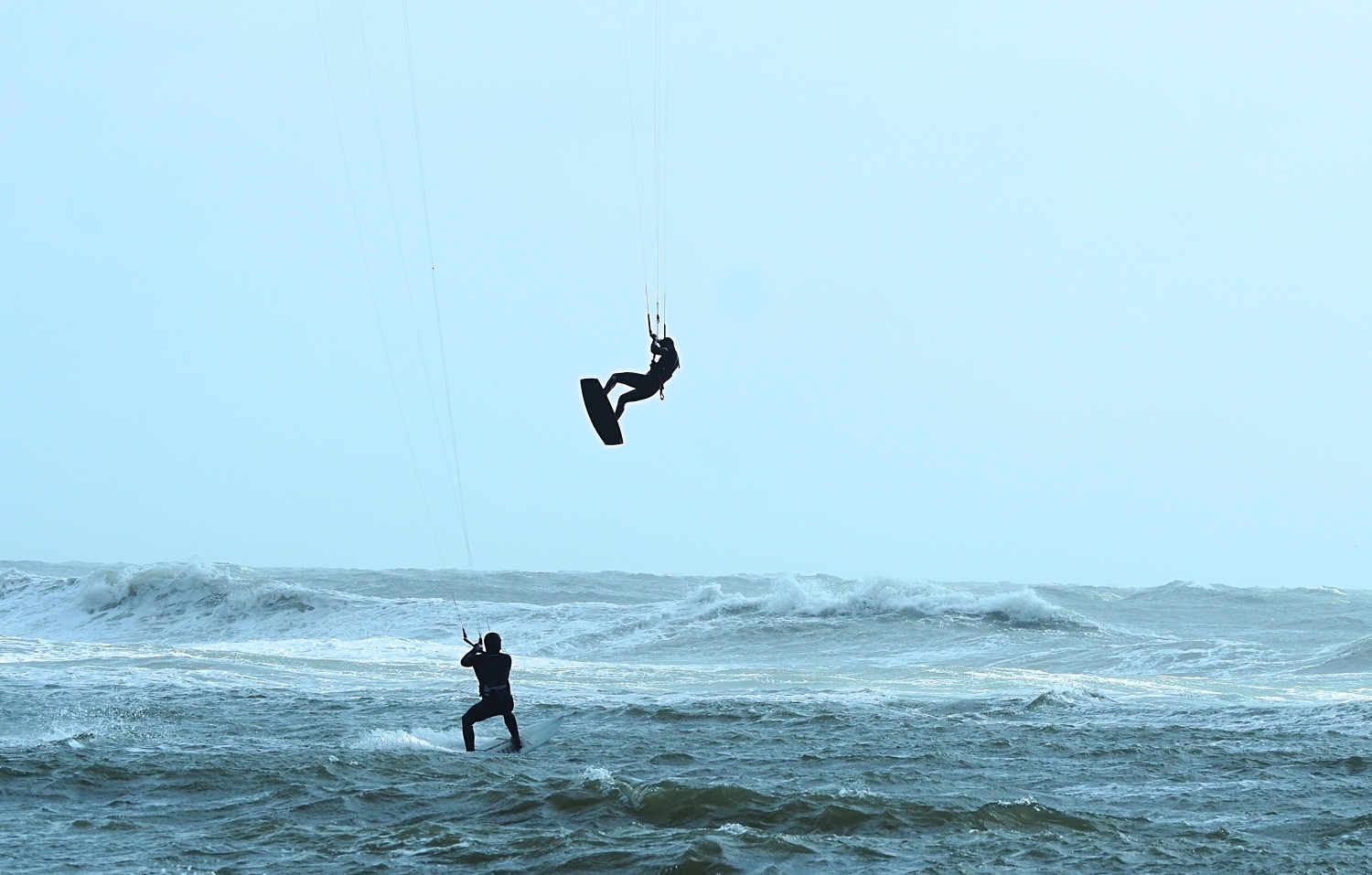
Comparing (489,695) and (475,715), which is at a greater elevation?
(489,695)

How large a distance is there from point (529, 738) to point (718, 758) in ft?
6.89

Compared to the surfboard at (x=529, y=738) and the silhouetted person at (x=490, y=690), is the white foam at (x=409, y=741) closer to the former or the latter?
the silhouetted person at (x=490, y=690)

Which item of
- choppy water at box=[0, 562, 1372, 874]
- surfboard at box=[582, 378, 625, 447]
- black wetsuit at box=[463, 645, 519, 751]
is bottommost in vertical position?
choppy water at box=[0, 562, 1372, 874]

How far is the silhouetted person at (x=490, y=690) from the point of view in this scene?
36.9ft

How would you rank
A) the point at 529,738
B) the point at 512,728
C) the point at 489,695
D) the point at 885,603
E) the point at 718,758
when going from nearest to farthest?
the point at 718,758
the point at 512,728
the point at 489,695
the point at 529,738
the point at 885,603

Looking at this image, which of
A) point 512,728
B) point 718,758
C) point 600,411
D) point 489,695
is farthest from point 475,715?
point 600,411

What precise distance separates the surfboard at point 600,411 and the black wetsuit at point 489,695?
87.4 inches

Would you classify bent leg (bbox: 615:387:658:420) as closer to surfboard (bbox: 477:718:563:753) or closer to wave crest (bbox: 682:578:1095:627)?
surfboard (bbox: 477:718:563:753)

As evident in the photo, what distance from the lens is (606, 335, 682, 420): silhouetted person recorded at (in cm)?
1099

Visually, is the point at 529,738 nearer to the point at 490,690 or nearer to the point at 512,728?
the point at 512,728

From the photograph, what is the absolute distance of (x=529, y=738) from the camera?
11.6m

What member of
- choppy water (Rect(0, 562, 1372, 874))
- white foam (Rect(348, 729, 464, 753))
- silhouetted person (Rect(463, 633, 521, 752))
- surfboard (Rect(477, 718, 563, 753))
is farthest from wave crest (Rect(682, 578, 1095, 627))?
silhouetted person (Rect(463, 633, 521, 752))

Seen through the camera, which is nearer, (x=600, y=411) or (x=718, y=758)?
(x=718, y=758)

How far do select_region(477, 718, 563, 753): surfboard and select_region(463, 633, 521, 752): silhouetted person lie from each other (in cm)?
9
